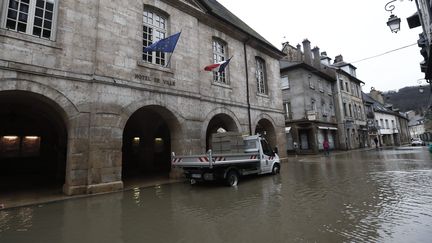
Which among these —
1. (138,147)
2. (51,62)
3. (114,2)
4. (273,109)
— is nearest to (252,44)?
(273,109)

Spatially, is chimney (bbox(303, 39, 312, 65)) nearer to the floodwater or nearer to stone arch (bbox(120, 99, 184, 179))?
stone arch (bbox(120, 99, 184, 179))

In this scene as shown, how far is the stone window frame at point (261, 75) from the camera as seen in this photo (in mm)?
16578

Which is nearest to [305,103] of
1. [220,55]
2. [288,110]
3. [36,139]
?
[288,110]

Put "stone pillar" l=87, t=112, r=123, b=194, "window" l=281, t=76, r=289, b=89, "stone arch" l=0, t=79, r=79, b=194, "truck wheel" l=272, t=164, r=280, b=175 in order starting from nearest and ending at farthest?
"stone pillar" l=87, t=112, r=123, b=194, "stone arch" l=0, t=79, r=79, b=194, "truck wheel" l=272, t=164, r=280, b=175, "window" l=281, t=76, r=289, b=89

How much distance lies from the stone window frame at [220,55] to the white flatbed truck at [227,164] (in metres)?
4.40

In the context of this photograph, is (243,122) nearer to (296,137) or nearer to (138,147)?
(138,147)

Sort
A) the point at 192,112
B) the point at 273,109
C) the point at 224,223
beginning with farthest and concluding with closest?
the point at 273,109, the point at 192,112, the point at 224,223

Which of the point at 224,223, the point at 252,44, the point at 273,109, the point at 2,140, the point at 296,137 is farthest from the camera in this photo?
the point at 296,137

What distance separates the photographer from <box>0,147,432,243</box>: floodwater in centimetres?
388

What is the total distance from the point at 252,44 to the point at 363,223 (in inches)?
545

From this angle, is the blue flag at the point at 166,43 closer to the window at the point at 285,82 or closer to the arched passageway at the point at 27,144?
the arched passageway at the point at 27,144

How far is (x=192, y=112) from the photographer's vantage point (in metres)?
11.2

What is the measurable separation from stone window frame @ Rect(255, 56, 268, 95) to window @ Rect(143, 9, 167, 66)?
7615 mm

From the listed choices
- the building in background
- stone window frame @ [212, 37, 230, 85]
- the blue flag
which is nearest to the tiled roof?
stone window frame @ [212, 37, 230, 85]
